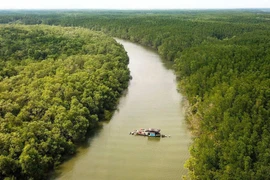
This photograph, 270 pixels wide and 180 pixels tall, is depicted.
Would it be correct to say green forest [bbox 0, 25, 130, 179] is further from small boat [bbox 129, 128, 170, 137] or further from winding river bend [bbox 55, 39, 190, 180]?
small boat [bbox 129, 128, 170, 137]

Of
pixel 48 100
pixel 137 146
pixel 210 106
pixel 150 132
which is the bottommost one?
pixel 137 146

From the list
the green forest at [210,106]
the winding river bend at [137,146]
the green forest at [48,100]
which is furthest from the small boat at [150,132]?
the green forest at [48,100]

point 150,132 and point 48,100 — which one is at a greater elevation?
point 48,100

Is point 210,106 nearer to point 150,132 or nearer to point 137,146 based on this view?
point 150,132

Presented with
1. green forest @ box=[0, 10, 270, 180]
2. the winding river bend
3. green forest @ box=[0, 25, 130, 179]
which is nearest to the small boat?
the winding river bend

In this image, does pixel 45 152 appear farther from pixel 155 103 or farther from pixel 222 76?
pixel 222 76

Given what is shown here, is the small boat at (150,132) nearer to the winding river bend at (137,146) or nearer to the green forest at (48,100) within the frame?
the winding river bend at (137,146)

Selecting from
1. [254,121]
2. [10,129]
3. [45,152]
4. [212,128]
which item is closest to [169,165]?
[212,128]

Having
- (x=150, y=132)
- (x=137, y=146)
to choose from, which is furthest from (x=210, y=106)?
(x=137, y=146)
